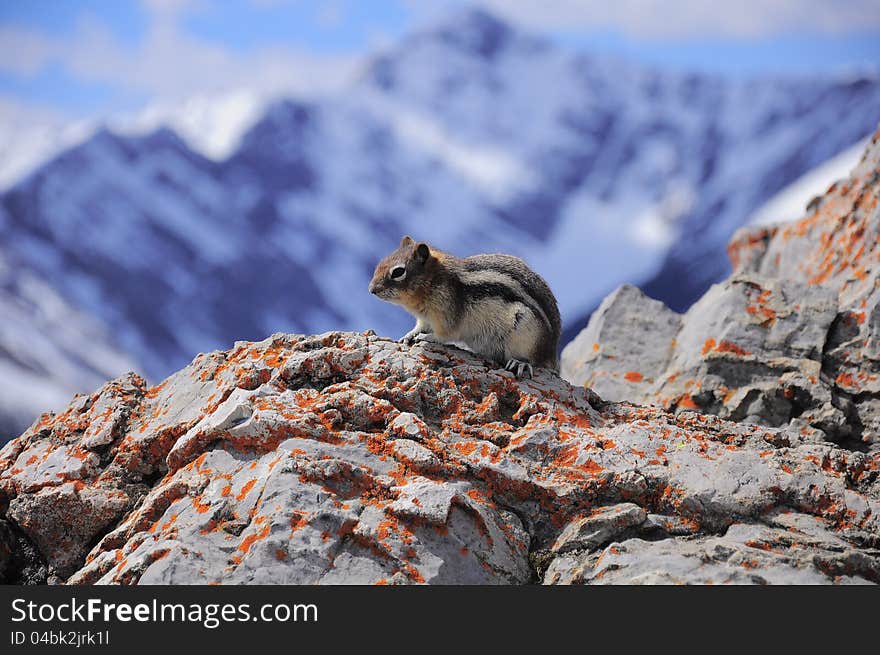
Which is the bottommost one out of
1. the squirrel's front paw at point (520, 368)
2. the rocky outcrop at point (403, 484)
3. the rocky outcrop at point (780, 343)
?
the rocky outcrop at point (403, 484)

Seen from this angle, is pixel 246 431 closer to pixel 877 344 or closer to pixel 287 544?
pixel 287 544

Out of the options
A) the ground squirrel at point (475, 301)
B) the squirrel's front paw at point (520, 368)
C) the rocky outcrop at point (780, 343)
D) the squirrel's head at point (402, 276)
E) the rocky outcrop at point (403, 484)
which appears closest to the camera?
the rocky outcrop at point (403, 484)

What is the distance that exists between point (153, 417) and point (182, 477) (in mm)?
1110

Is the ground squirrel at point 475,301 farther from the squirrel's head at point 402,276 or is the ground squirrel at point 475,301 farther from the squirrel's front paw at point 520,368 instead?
the squirrel's front paw at point 520,368

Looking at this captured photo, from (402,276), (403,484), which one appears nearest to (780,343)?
(402,276)

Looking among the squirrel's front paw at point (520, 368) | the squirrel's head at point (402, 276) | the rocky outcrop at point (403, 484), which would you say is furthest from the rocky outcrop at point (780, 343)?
the squirrel's head at point (402, 276)

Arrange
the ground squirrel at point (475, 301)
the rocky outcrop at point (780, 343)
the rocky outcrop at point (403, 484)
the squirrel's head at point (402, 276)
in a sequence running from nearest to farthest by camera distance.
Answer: the rocky outcrop at point (403, 484) → the ground squirrel at point (475, 301) → the squirrel's head at point (402, 276) → the rocky outcrop at point (780, 343)

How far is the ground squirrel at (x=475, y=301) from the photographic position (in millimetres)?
6996

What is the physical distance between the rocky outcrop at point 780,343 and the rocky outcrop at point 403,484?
1.69m

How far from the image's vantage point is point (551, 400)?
6.19m

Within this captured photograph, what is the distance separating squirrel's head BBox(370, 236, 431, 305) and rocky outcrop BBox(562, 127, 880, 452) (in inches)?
113

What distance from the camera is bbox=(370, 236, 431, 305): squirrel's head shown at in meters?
7.26

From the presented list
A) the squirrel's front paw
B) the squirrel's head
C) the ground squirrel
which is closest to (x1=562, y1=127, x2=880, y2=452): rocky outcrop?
the ground squirrel

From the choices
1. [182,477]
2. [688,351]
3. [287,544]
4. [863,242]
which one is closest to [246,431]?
[182,477]
